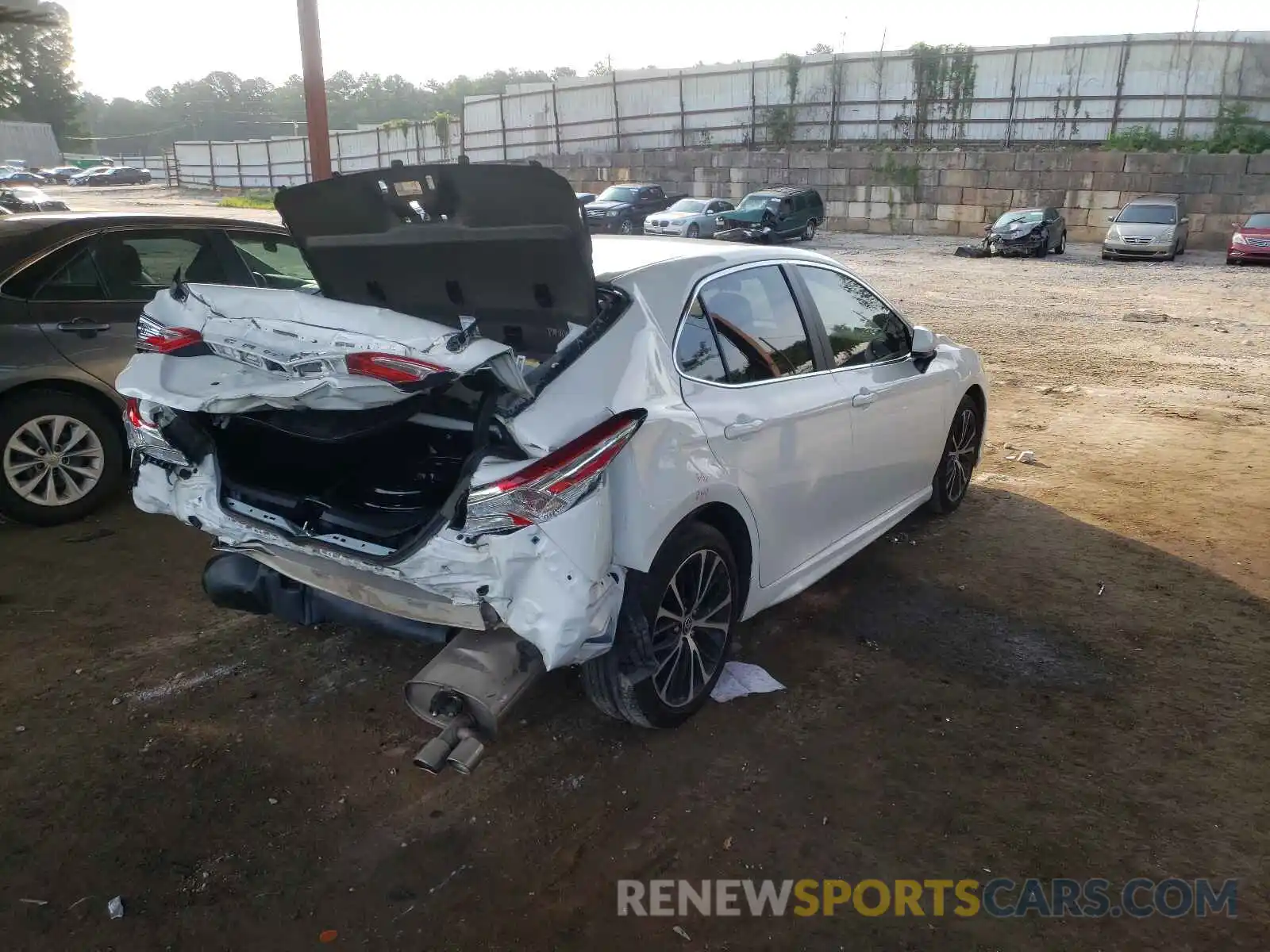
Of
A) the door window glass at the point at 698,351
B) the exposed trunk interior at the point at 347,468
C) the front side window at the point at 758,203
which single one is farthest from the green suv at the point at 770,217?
the exposed trunk interior at the point at 347,468

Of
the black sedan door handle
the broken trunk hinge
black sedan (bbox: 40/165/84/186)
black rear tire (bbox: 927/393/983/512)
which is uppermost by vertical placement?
black sedan (bbox: 40/165/84/186)

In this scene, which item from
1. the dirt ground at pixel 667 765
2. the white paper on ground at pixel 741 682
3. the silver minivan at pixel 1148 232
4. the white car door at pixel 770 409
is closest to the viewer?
the dirt ground at pixel 667 765

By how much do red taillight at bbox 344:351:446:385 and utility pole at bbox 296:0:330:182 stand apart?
4.83 meters

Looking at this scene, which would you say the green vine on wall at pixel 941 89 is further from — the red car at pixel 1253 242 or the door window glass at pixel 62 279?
the door window glass at pixel 62 279

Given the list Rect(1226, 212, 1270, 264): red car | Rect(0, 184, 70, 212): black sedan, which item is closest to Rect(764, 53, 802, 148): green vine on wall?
Rect(1226, 212, 1270, 264): red car

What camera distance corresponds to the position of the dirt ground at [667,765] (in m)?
2.63

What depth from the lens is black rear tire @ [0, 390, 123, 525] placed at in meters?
5.08

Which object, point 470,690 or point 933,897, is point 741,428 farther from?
point 933,897

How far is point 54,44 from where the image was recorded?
149 inches

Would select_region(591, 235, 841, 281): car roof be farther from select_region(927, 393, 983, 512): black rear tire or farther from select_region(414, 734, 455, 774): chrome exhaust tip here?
select_region(414, 734, 455, 774): chrome exhaust tip

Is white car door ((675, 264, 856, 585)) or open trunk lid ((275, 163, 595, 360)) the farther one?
white car door ((675, 264, 856, 585))

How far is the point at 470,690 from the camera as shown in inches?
117

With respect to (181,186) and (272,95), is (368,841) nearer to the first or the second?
(181,186)

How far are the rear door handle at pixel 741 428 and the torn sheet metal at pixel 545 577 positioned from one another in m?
0.70
